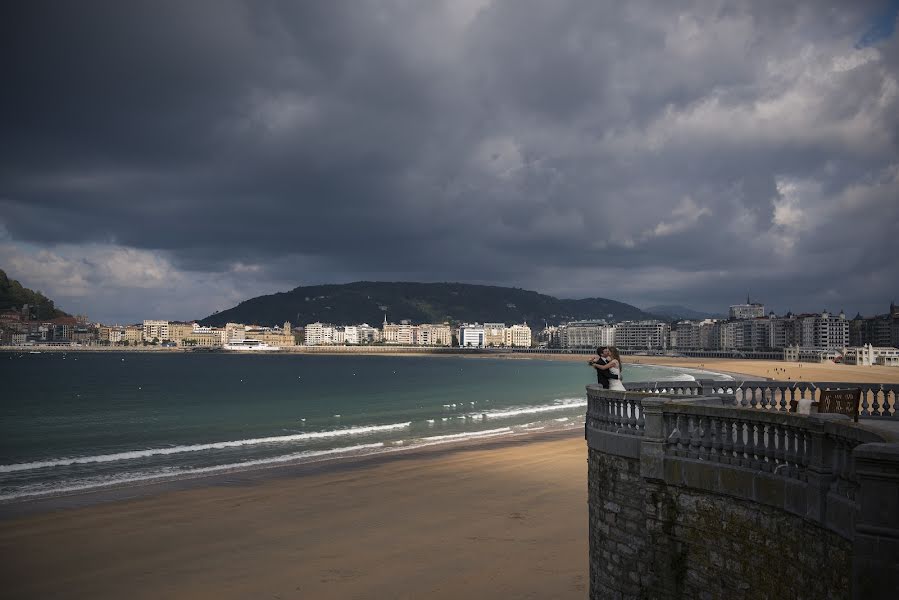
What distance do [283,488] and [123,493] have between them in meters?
6.01

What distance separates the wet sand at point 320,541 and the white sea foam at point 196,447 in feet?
31.5

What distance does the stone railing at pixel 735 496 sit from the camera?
5.21 metres

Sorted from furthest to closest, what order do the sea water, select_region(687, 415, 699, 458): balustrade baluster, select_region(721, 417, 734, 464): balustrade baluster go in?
the sea water → select_region(687, 415, 699, 458): balustrade baluster → select_region(721, 417, 734, 464): balustrade baluster

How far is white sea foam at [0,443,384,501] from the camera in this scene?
2436 cm

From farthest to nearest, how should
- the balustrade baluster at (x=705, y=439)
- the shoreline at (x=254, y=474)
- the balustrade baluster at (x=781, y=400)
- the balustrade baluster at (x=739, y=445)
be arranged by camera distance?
the shoreline at (x=254, y=474) < the balustrade baluster at (x=781, y=400) < the balustrade baluster at (x=705, y=439) < the balustrade baluster at (x=739, y=445)

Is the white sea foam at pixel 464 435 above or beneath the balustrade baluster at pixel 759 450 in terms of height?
beneath

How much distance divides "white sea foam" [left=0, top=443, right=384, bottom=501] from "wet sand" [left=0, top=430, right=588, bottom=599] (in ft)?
10.1

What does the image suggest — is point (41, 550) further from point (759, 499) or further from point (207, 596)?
point (759, 499)

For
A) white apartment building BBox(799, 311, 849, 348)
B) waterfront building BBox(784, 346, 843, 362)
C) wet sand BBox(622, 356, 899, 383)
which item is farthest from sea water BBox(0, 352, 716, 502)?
white apartment building BBox(799, 311, 849, 348)

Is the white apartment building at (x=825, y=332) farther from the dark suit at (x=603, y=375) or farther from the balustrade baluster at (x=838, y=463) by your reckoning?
the balustrade baluster at (x=838, y=463)

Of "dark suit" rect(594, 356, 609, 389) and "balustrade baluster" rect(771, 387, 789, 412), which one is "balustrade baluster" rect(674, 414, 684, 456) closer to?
"dark suit" rect(594, 356, 609, 389)

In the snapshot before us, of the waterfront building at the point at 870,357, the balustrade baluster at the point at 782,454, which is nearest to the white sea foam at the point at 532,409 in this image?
the balustrade baluster at the point at 782,454

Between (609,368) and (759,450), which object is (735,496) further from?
(609,368)

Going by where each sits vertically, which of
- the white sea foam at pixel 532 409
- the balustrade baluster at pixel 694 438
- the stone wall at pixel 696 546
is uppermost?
→ the balustrade baluster at pixel 694 438
